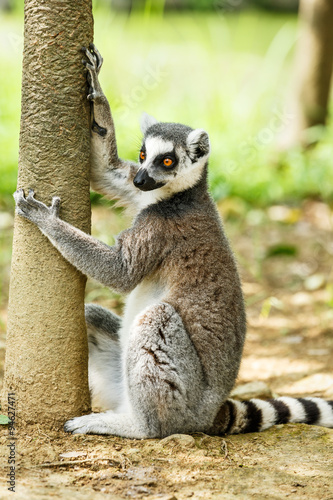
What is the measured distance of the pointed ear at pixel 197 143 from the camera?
171 inches

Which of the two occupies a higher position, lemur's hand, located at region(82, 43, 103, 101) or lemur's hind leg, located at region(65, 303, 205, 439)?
lemur's hand, located at region(82, 43, 103, 101)

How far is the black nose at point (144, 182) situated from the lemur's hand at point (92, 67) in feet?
1.95

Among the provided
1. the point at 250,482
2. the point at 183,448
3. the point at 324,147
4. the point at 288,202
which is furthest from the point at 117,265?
the point at 324,147

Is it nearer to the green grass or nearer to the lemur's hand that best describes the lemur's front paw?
the lemur's hand

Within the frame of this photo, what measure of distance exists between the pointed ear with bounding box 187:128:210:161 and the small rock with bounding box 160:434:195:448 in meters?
1.97

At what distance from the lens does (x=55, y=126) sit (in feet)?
12.0

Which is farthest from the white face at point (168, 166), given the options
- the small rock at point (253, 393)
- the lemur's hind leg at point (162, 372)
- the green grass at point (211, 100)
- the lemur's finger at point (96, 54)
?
the green grass at point (211, 100)

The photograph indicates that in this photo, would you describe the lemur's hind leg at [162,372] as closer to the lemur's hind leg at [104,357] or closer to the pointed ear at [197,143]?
the lemur's hind leg at [104,357]

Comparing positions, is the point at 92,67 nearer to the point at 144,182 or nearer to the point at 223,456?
the point at 144,182

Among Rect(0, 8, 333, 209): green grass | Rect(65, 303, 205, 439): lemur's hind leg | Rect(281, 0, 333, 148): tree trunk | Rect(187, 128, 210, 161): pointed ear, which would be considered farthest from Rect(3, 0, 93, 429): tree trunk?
Rect(281, 0, 333, 148): tree trunk

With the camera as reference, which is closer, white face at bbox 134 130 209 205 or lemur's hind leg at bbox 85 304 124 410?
white face at bbox 134 130 209 205

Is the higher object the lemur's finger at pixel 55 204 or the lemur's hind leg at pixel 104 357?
the lemur's finger at pixel 55 204

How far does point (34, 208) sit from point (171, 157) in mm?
1089

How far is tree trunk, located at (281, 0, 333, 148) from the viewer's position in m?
10.5
